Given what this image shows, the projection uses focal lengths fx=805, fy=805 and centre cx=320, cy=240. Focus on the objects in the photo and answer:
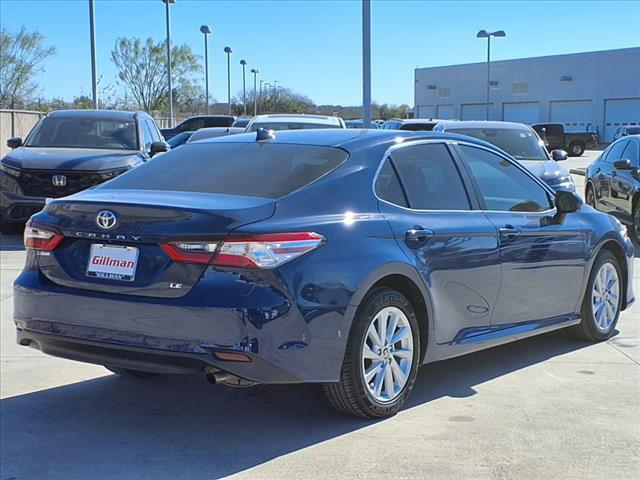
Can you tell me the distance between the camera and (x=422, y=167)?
5043mm

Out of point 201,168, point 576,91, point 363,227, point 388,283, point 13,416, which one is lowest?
point 13,416

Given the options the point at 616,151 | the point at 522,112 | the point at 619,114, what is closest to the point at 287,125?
the point at 616,151

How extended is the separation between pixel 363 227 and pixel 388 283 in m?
0.40

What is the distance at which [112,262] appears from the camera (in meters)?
4.03

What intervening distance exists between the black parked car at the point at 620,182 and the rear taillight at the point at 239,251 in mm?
8812

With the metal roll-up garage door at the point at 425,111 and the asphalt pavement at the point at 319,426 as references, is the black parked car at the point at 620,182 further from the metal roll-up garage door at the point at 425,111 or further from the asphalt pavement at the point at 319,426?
the metal roll-up garage door at the point at 425,111

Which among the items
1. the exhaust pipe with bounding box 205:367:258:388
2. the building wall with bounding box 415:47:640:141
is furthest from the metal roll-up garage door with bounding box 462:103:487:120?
the exhaust pipe with bounding box 205:367:258:388

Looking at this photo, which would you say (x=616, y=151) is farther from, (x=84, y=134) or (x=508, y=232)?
(x=508, y=232)

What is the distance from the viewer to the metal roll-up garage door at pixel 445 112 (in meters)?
68.9

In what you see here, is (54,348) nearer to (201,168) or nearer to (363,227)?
(201,168)

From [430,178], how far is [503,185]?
89cm

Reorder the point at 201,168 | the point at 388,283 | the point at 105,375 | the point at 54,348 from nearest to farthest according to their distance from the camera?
the point at 54,348 → the point at 388,283 → the point at 201,168 → the point at 105,375

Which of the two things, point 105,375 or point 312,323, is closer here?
point 312,323

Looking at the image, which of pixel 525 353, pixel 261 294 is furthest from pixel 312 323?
pixel 525 353
